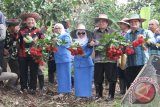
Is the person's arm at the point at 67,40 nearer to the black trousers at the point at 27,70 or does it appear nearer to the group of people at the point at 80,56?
the group of people at the point at 80,56

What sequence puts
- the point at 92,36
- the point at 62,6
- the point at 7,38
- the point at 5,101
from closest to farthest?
the point at 5,101 → the point at 92,36 → the point at 7,38 → the point at 62,6

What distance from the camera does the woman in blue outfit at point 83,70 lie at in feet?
23.1

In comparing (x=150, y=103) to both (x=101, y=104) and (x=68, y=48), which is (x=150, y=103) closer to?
(x=101, y=104)

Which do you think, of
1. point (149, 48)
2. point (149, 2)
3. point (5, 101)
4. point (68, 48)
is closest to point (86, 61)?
point (68, 48)

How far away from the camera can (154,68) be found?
521cm

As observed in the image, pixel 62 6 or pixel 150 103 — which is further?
pixel 62 6


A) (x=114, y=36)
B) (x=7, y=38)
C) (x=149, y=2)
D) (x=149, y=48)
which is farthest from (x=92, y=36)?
(x=149, y=2)

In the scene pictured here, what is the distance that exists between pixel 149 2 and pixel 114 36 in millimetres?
7857

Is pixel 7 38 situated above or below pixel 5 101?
above

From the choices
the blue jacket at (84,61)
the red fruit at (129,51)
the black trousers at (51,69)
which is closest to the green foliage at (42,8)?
the black trousers at (51,69)

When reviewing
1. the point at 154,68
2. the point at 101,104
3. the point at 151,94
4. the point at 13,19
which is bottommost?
the point at 101,104

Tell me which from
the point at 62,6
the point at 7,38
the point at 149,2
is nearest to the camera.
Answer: the point at 7,38

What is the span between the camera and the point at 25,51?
6.95 metres

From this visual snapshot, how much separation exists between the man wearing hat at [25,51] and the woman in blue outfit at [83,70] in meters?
0.75
